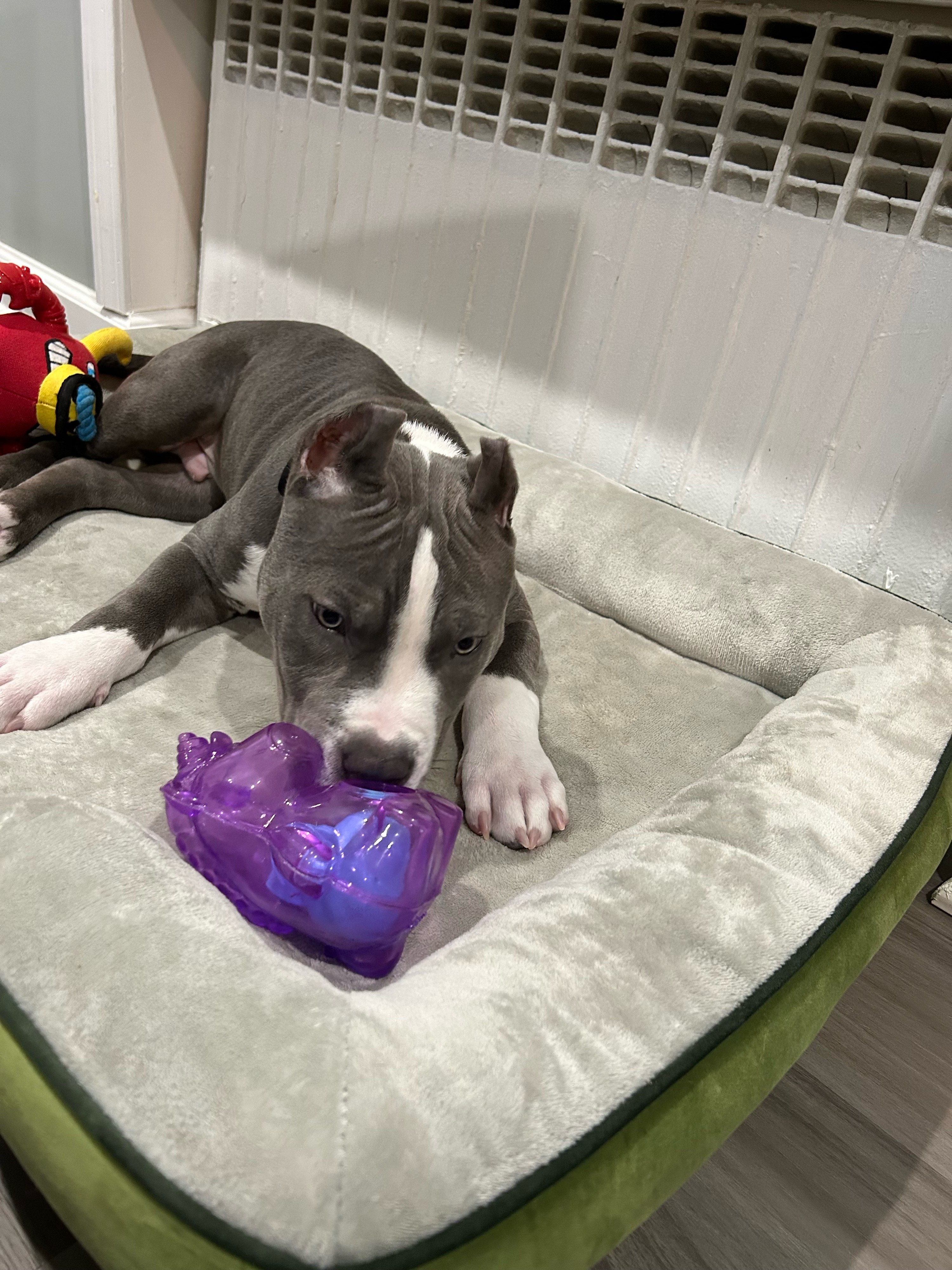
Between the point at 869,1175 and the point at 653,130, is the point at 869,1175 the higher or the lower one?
the lower one

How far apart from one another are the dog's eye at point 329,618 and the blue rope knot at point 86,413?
1.44 meters

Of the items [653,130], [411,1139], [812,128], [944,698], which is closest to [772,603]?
[944,698]

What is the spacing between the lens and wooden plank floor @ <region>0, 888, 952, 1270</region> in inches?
64.0

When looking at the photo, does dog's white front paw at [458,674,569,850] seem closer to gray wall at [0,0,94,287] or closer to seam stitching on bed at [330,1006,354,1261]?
seam stitching on bed at [330,1006,354,1261]

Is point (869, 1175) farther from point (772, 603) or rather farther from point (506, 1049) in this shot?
point (772, 603)

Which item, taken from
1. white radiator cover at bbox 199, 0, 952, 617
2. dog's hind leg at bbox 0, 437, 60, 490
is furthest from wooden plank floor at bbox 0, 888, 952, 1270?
dog's hind leg at bbox 0, 437, 60, 490

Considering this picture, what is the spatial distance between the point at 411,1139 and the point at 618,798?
113 cm

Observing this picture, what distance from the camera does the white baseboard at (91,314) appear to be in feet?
14.7

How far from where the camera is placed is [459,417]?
3.58m

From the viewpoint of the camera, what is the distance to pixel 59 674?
1.95 m

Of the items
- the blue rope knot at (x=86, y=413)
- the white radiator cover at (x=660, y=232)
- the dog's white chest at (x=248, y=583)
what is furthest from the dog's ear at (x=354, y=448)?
the white radiator cover at (x=660, y=232)

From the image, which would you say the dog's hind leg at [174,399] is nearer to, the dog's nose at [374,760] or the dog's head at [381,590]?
the dog's head at [381,590]

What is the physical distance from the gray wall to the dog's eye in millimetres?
3641

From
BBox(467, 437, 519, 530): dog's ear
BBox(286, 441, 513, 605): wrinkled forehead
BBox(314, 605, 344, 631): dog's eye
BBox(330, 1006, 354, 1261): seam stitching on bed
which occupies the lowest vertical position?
BBox(330, 1006, 354, 1261): seam stitching on bed
